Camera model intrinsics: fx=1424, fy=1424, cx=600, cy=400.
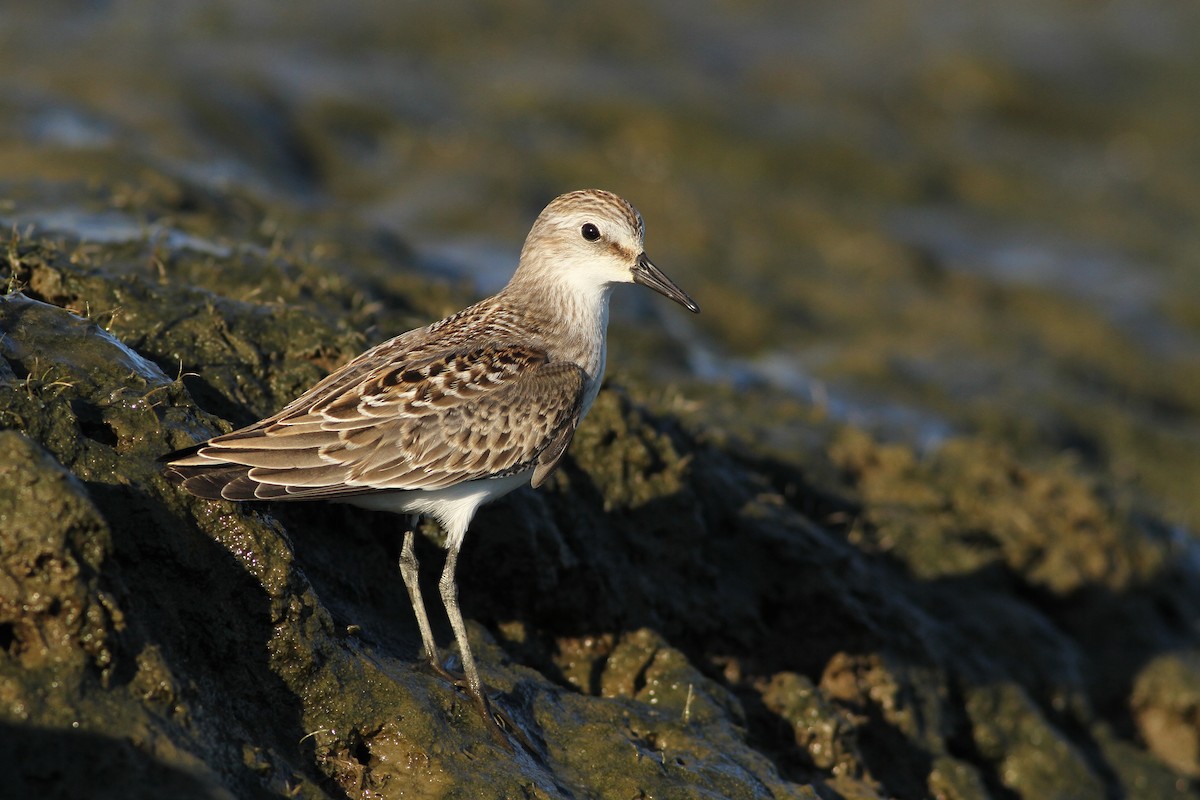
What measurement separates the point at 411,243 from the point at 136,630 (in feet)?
34.8

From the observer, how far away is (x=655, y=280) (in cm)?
871

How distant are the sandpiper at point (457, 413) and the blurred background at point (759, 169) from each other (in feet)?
5.68

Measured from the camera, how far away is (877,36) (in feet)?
89.9

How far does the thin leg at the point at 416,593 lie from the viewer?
24.4 feet

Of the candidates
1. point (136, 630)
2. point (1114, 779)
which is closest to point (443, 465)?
point (136, 630)

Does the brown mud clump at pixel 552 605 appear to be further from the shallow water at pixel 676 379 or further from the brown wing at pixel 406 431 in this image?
the brown wing at pixel 406 431

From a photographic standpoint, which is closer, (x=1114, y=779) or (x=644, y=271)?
(x=644, y=271)

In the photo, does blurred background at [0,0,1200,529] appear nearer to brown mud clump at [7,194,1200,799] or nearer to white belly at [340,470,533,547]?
brown mud clump at [7,194,1200,799]

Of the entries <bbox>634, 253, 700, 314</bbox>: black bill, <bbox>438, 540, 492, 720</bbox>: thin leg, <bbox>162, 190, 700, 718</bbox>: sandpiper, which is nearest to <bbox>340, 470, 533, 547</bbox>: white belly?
<bbox>162, 190, 700, 718</bbox>: sandpiper

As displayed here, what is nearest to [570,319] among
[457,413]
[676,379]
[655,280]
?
[655,280]

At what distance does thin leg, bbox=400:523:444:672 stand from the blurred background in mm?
2379

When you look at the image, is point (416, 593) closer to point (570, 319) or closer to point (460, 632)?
point (460, 632)

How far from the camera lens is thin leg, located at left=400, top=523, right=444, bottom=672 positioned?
7441 millimetres

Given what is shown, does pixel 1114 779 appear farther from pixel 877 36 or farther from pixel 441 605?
pixel 877 36
